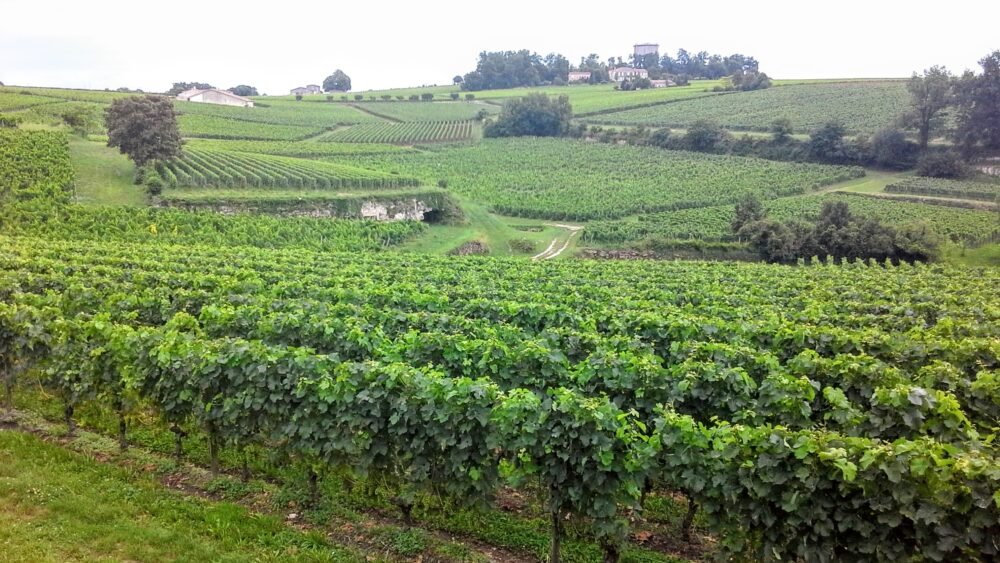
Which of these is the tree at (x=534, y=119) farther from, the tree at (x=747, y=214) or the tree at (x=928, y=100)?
the tree at (x=747, y=214)

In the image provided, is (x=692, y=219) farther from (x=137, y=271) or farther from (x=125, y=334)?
(x=125, y=334)

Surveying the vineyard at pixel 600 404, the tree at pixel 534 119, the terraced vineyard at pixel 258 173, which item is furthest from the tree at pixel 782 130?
the vineyard at pixel 600 404

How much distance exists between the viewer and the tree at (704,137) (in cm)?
8750

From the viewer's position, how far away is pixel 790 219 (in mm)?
50219

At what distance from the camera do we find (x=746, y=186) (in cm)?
6862

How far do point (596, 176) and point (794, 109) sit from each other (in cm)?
4801

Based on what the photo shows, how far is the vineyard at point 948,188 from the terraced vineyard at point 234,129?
78234mm

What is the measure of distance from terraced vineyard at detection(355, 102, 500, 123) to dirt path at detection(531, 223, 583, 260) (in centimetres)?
6980

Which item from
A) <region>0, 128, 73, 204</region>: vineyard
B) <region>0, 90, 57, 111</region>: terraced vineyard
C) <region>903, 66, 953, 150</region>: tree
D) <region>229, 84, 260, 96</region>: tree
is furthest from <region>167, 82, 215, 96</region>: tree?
<region>903, 66, 953, 150</region>: tree

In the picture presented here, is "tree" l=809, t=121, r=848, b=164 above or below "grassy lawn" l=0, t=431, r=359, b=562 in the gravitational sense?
above

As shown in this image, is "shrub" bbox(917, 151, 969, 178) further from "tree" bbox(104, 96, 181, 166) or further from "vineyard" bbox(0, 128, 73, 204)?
"vineyard" bbox(0, 128, 73, 204)

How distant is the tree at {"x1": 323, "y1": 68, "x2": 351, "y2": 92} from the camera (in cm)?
18012

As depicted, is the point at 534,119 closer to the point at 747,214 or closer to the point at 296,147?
the point at 296,147

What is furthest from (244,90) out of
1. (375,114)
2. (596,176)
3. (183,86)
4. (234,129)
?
(596,176)
